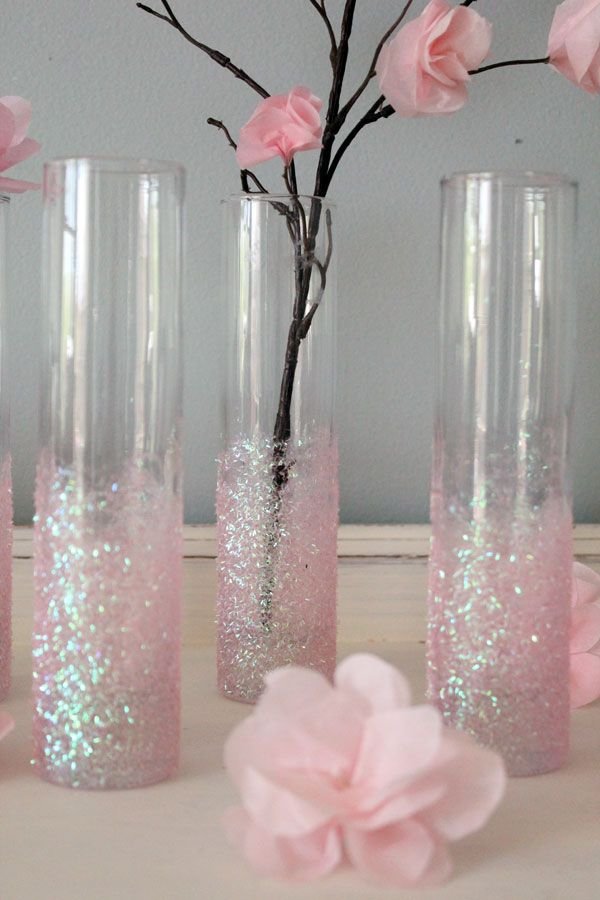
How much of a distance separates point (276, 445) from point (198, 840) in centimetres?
29

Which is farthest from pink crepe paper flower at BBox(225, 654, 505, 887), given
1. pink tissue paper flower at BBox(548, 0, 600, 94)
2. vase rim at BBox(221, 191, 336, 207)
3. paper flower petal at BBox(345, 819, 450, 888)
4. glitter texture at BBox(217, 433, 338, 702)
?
pink tissue paper flower at BBox(548, 0, 600, 94)

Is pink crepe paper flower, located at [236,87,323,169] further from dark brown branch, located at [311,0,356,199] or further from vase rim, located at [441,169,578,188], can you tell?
vase rim, located at [441,169,578,188]

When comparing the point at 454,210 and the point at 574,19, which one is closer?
the point at 454,210

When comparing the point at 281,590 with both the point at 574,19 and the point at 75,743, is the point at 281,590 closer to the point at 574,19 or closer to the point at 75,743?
the point at 75,743

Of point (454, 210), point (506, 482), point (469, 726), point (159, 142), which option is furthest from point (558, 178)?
point (159, 142)

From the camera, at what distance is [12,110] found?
0.74 meters

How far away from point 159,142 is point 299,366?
282 mm

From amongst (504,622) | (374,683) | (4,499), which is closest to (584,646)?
(504,622)

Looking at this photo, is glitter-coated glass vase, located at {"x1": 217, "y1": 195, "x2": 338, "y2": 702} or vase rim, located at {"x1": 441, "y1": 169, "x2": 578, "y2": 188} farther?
glitter-coated glass vase, located at {"x1": 217, "y1": 195, "x2": 338, "y2": 702}

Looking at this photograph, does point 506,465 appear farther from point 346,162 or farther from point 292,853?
point 346,162

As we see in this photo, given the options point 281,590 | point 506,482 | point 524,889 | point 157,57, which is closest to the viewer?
point 524,889

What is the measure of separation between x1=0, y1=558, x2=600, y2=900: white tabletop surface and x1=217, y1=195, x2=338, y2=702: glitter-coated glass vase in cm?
7

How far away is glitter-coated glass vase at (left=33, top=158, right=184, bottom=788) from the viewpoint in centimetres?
60

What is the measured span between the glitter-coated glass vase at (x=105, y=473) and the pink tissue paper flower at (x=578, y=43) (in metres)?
0.32
